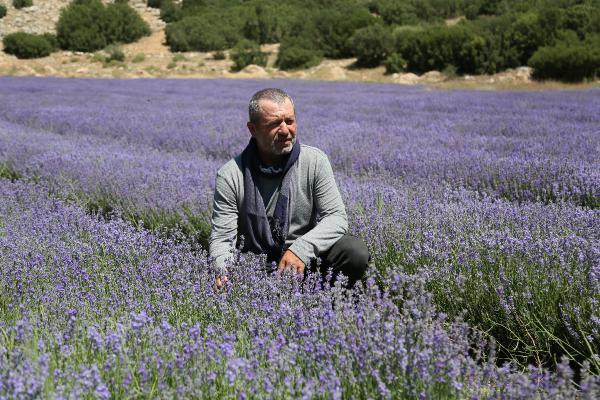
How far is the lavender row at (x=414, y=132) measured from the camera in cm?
486

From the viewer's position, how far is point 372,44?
82.2ft

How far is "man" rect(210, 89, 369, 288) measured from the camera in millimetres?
2729

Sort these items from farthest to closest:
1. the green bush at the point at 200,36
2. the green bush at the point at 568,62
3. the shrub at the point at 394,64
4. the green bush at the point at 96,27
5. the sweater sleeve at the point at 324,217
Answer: the green bush at the point at 96,27
the green bush at the point at 200,36
the shrub at the point at 394,64
the green bush at the point at 568,62
the sweater sleeve at the point at 324,217

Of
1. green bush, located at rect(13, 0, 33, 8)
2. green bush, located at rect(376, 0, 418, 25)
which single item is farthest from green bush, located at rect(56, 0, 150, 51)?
green bush, located at rect(376, 0, 418, 25)

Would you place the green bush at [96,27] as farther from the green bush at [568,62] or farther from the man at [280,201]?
the man at [280,201]

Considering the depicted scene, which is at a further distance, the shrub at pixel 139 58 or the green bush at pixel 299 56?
the shrub at pixel 139 58

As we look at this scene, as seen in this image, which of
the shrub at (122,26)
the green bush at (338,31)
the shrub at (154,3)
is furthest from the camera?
the shrub at (154,3)

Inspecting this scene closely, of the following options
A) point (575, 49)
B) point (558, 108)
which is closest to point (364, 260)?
point (558, 108)

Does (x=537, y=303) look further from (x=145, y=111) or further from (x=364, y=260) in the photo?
(x=145, y=111)

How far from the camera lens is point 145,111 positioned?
1074 cm

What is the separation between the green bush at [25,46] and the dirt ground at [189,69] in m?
0.44

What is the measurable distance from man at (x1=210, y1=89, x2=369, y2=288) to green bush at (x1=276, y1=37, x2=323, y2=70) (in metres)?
24.5

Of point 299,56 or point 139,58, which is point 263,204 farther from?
point 139,58

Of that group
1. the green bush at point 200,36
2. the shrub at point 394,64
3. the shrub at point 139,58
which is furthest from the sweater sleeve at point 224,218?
the green bush at point 200,36
